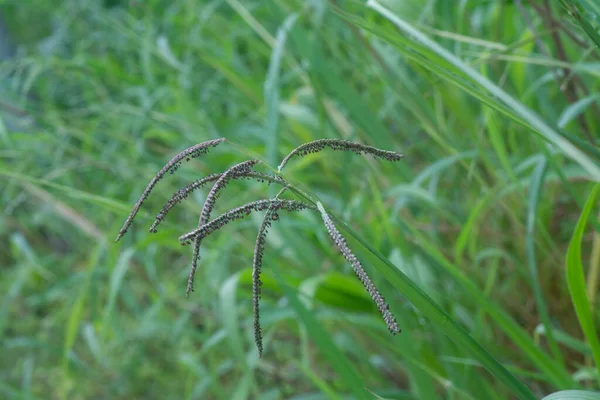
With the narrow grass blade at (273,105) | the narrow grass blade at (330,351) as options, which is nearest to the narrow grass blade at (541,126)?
the narrow grass blade at (330,351)

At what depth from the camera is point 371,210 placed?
1.42m

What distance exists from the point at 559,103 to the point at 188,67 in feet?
3.24

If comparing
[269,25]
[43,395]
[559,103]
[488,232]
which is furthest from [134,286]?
[559,103]

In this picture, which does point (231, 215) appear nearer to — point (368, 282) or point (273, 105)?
point (368, 282)

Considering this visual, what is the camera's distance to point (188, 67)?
1.79m

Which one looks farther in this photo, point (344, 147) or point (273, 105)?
point (273, 105)

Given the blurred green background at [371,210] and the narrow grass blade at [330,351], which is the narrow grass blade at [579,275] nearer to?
the blurred green background at [371,210]

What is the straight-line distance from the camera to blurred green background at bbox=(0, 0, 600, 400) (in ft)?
2.97

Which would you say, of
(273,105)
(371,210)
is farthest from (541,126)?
(371,210)

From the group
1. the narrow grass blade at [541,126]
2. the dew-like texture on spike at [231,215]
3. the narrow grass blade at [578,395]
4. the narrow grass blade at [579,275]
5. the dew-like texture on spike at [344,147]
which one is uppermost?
the narrow grass blade at [541,126]

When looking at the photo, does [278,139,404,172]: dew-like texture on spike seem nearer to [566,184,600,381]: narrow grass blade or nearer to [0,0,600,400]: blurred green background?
[0,0,600,400]: blurred green background

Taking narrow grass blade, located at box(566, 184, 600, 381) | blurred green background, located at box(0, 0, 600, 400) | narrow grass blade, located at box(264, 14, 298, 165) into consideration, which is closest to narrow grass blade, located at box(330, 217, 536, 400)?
blurred green background, located at box(0, 0, 600, 400)

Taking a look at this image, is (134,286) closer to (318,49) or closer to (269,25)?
(269,25)

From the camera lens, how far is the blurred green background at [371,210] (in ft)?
2.97
